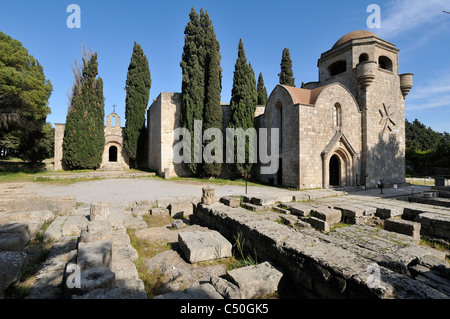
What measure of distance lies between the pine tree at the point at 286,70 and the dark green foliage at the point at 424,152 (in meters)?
18.5

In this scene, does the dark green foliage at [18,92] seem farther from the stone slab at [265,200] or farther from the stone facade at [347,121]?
the stone facade at [347,121]

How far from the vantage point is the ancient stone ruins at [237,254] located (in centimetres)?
246

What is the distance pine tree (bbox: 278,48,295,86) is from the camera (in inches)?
925

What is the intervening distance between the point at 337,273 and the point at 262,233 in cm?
155

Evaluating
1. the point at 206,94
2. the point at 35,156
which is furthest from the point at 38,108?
the point at 206,94

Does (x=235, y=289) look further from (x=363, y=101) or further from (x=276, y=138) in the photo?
(x=363, y=101)

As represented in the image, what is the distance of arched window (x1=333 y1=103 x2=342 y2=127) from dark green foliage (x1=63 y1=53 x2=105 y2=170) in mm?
19838

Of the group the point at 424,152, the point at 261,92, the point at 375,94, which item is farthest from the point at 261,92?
the point at 424,152

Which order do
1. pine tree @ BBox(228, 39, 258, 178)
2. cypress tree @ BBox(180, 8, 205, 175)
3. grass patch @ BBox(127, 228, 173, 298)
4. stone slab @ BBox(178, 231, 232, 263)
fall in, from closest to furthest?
1. grass patch @ BBox(127, 228, 173, 298)
2. stone slab @ BBox(178, 231, 232, 263)
3. pine tree @ BBox(228, 39, 258, 178)
4. cypress tree @ BBox(180, 8, 205, 175)

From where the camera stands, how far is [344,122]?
45.3ft

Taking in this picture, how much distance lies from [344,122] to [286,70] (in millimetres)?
12271

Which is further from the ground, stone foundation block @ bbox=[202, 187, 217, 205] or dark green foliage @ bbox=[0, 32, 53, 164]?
dark green foliage @ bbox=[0, 32, 53, 164]

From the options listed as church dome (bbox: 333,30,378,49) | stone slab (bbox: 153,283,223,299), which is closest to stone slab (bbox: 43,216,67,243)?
stone slab (bbox: 153,283,223,299)

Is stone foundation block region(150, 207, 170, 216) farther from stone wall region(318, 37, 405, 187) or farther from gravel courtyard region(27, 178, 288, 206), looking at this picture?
stone wall region(318, 37, 405, 187)
